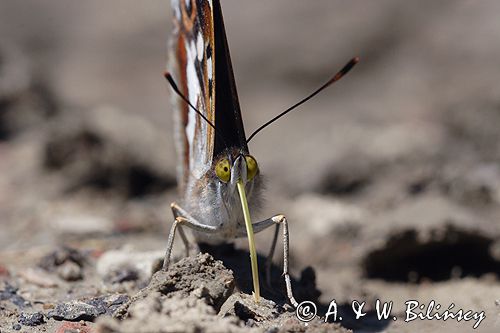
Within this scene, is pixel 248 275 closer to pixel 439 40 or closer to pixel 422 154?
pixel 422 154

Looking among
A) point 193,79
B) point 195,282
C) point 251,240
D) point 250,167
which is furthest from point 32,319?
point 193,79

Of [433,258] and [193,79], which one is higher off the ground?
[193,79]

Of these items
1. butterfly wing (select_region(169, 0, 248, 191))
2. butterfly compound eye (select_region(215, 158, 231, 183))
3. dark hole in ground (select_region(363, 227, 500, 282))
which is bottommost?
dark hole in ground (select_region(363, 227, 500, 282))

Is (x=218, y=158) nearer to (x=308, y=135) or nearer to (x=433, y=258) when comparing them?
(x=433, y=258)

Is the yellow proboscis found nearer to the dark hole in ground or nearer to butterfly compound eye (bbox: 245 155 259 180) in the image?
butterfly compound eye (bbox: 245 155 259 180)

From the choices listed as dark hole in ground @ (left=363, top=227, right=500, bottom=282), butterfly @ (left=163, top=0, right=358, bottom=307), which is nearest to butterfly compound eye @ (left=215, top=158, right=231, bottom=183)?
butterfly @ (left=163, top=0, right=358, bottom=307)

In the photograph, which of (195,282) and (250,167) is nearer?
(195,282)
